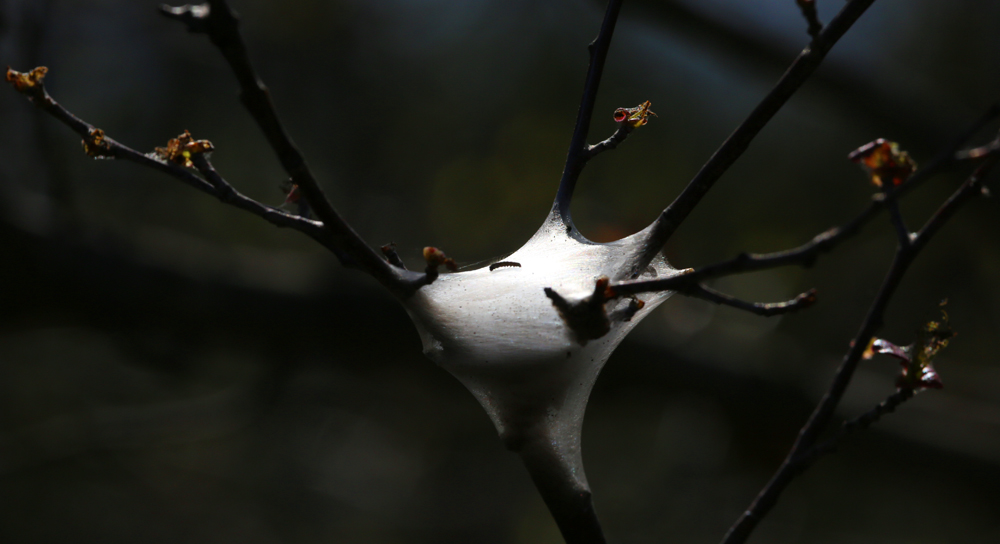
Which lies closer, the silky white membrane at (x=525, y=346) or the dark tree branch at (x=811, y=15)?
the dark tree branch at (x=811, y=15)

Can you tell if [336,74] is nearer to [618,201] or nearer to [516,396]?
[618,201]

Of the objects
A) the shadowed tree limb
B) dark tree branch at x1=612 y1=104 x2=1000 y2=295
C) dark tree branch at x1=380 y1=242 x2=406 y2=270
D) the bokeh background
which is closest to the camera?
dark tree branch at x1=612 y1=104 x2=1000 y2=295

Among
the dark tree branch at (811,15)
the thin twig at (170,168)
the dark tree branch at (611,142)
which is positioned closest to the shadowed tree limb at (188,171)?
the thin twig at (170,168)

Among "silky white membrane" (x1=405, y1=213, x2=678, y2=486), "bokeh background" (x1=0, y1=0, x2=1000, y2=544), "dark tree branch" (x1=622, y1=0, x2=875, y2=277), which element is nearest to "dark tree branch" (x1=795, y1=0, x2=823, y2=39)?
"dark tree branch" (x1=622, y1=0, x2=875, y2=277)

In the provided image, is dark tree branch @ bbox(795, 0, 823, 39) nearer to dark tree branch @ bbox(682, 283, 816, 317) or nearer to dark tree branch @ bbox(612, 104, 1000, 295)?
dark tree branch @ bbox(612, 104, 1000, 295)

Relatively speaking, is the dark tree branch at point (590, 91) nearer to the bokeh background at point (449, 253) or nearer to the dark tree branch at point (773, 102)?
the dark tree branch at point (773, 102)

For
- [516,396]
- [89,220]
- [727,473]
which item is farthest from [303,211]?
[727,473]
